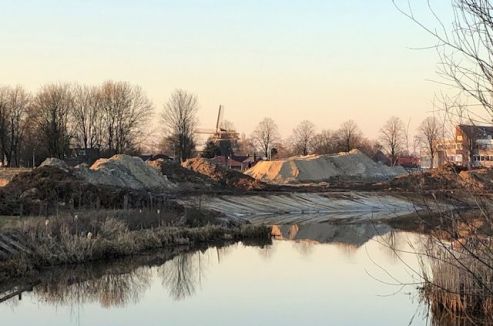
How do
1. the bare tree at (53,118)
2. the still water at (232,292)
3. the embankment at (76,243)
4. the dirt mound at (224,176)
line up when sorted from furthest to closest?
the bare tree at (53,118), the dirt mound at (224,176), the embankment at (76,243), the still water at (232,292)

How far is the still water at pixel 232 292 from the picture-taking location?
540 inches

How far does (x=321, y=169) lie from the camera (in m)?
74.8

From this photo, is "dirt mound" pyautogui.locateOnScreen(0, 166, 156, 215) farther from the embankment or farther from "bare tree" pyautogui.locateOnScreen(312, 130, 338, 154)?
"bare tree" pyautogui.locateOnScreen(312, 130, 338, 154)

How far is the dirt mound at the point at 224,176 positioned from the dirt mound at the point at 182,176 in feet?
4.83

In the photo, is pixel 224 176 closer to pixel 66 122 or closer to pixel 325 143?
pixel 66 122

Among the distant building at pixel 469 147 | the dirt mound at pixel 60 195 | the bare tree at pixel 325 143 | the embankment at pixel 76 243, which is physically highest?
the bare tree at pixel 325 143

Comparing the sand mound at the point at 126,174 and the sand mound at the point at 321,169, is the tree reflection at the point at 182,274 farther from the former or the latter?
the sand mound at the point at 321,169

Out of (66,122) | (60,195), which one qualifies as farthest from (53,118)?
(60,195)

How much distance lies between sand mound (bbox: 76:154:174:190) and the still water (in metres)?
23.5

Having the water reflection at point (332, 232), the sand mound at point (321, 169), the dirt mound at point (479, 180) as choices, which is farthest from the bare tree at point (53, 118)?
the dirt mound at point (479, 180)

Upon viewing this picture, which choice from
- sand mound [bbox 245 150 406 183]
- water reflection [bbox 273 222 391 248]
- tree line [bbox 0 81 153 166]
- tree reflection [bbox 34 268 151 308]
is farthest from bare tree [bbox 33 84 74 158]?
tree reflection [bbox 34 268 151 308]

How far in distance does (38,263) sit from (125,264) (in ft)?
9.83

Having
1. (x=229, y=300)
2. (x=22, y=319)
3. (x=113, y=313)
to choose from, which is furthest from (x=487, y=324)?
(x=22, y=319)

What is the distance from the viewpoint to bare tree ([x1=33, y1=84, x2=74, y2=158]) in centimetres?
6919
